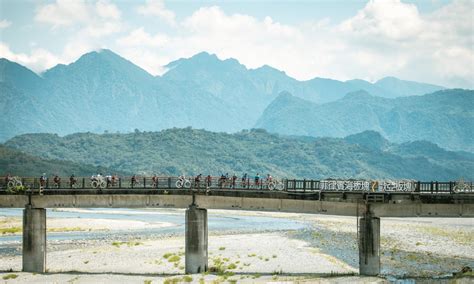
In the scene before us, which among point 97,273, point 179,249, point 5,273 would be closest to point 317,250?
point 179,249

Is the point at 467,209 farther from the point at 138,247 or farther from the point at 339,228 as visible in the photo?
the point at 339,228

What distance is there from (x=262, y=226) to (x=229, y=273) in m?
78.6

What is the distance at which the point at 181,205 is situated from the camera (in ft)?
227

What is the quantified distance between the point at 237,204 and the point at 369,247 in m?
13.9

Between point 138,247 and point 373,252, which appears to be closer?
point 373,252

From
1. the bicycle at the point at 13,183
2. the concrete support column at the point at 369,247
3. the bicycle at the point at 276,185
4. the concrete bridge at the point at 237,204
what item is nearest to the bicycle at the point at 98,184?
the concrete bridge at the point at 237,204

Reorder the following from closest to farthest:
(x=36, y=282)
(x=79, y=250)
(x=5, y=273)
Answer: (x=36, y=282), (x=5, y=273), (x=79, y=250)

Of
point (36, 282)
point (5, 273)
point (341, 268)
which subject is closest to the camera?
point (36, 282)

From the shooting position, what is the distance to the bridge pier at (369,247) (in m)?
62.3

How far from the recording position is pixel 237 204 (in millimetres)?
69500

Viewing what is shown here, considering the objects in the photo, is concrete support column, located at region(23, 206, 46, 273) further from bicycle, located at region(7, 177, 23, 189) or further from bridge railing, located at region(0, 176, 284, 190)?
bicycle, located at region(7, 177, 23, 189)

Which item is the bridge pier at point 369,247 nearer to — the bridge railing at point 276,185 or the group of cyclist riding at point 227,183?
the bridge railing at point 276,185

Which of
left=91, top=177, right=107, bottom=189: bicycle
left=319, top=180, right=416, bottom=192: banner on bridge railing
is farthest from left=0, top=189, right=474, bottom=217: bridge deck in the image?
left=319, top=180, right=416, bottom=192: banner on bridge railing

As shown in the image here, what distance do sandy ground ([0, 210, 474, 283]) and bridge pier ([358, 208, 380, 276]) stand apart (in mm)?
1653
